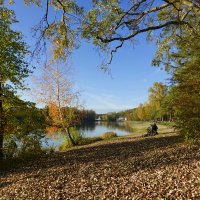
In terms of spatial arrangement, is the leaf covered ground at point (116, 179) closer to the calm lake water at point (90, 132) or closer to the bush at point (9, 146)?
the bush at point (9, 146)

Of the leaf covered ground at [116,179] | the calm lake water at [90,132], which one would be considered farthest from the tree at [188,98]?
the calm lake water at [90,132]

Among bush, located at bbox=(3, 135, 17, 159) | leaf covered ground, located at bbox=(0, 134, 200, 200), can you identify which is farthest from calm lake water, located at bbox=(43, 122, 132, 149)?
leaf covered ground, located at bbox=(0, 134, 200, 200)

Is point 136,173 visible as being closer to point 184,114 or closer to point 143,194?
point 143,194

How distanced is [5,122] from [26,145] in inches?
94.6

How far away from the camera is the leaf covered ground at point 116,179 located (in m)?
10.1

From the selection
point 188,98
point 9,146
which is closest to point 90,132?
point 9,146

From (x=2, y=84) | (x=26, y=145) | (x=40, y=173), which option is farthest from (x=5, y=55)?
(x=40, y=173)

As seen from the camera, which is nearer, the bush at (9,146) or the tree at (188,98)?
the tree at (188,98)

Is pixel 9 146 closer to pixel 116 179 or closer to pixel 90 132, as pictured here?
pixel 116 179

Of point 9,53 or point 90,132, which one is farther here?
point 90,132

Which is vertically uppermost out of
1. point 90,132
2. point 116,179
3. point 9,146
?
point 9,146

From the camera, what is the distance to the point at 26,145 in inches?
852

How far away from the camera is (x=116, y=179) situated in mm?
12258

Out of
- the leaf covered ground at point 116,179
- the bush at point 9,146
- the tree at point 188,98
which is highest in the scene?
the tree at point 188,98
